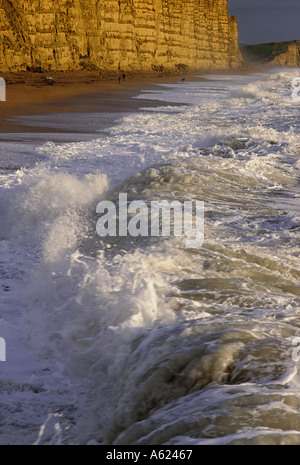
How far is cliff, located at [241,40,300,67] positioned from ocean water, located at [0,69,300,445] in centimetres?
13280

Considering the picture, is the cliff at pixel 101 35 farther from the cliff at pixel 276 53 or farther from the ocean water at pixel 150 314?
the cliff at pixel 276 53

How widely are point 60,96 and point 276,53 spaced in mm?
128291

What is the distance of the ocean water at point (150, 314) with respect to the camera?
284 centimetres

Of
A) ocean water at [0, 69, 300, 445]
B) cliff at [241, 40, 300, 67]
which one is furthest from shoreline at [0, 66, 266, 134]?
cliff at [241, 40, 300, 67]

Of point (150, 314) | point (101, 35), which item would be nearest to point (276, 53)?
point (101, 35)

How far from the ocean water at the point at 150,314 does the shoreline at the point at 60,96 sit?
23.3ft

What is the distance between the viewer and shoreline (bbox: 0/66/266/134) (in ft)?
55.9

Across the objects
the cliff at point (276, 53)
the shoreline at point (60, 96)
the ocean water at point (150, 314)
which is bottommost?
the ocean water at point (150, 314)

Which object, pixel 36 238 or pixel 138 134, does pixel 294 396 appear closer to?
pixel 36 238

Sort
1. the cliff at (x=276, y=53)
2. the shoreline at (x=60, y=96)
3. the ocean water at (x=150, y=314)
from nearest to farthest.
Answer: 1. the ocean water at (x=150, y=314)
2. the shoreline at (x=60, y=96)
3. the cliff at (x=276, y=53)

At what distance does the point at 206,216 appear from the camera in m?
6.55

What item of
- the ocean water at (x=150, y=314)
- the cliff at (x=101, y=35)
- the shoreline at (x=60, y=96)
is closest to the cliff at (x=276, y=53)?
the cliff at (x=101, y=35)

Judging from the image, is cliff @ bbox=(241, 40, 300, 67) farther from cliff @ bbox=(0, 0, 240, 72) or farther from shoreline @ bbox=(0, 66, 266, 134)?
shoreline @ bbox=(0, 66, 266, 134)
